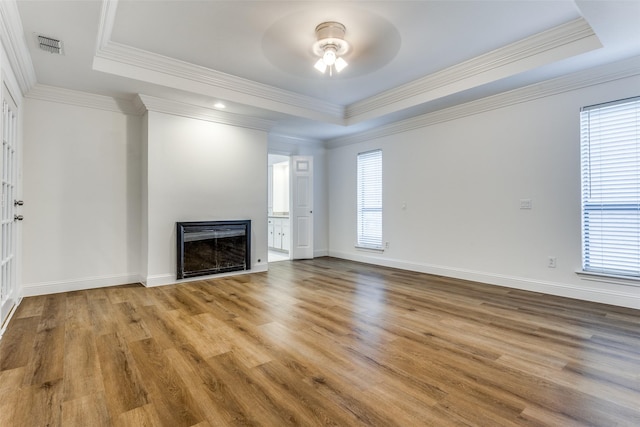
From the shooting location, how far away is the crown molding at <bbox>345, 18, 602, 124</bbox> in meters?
3.04

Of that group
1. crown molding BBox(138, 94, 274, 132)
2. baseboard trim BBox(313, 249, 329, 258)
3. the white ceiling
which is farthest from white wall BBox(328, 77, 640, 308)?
crown molding BBox(138, 94, 274, 132)

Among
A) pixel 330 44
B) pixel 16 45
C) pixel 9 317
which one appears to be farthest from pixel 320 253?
pixel 16 45

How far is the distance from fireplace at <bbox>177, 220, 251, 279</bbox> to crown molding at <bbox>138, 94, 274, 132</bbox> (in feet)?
5.13

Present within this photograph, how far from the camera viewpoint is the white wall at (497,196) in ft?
12.0

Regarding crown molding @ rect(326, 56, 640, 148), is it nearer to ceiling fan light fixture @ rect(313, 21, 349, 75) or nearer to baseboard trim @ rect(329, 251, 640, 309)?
ceiling fan light fixture @ rect(313, 21, 349, 75)

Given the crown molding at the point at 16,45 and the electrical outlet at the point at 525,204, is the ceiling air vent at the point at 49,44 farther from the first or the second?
the electrical outlet at the point at 525,204

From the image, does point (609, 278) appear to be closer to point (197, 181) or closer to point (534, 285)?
point (534, 285)

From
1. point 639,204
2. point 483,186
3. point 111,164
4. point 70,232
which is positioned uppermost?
point 111,164

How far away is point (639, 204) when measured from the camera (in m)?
3.25

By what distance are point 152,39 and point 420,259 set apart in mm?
4706

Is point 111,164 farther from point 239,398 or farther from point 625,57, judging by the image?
point 625,57

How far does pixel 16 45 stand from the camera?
2754mm

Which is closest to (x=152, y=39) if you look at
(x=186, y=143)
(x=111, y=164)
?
(x=186, y=143)

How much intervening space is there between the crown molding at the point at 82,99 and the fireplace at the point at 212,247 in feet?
5.81
